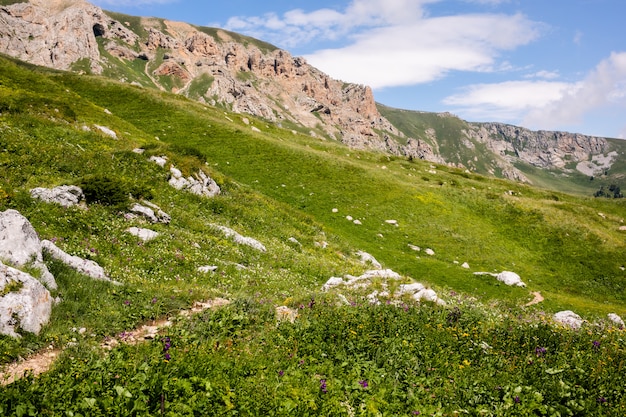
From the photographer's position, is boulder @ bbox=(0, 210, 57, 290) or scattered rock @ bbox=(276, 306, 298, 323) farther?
scattered rock @ bbox=(276, 306, 298, 323)

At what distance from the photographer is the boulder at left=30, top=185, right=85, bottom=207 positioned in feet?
54.4

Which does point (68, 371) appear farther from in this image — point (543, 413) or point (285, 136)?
point (285, 136)

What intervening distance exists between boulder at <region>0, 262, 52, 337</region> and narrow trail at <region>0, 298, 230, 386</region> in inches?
32.8

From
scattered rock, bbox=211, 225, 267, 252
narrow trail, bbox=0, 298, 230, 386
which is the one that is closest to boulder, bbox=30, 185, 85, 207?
scattered rock, bbox=211, 225, 267, 252

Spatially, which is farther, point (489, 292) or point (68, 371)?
point (489, 292)

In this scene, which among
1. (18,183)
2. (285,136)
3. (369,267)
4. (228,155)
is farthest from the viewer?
(285,136)

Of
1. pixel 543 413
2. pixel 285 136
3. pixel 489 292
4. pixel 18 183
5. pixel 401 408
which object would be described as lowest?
pixel 489 292

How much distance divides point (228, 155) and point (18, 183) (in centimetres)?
3356

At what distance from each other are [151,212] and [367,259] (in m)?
18.4

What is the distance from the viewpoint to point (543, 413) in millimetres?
8023

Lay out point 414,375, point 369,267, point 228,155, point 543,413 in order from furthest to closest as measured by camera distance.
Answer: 1. point 228,155
2. point 369,267
3. point 414,375
4. point 543,413

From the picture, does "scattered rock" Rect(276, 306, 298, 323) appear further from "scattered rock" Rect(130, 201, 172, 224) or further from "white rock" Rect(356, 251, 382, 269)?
"white rock" Rect(356, 251, 382, 269)

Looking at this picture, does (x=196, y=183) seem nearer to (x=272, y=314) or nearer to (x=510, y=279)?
(x=272, y=314)

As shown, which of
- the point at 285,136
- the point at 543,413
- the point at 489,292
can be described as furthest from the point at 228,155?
the point at 543,413
